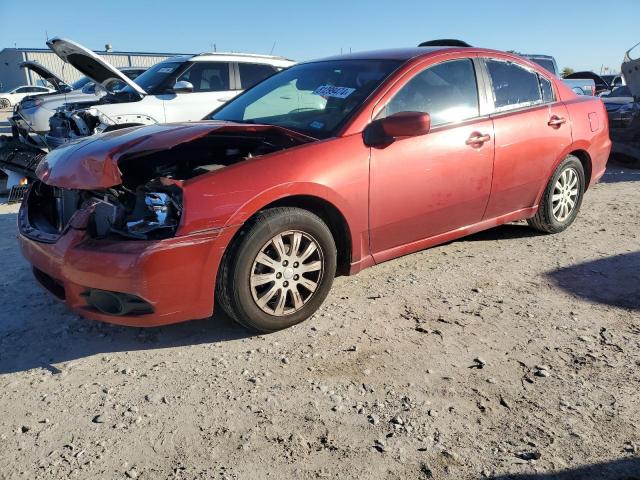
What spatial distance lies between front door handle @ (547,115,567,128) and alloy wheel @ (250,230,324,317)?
2.53 metres

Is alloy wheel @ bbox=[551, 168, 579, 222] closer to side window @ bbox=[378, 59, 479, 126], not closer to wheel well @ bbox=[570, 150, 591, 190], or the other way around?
wheel well @ bbox=[570, 150, 591, 190]

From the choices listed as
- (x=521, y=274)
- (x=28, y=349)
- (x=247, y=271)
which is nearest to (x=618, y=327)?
(x=521, y=274)

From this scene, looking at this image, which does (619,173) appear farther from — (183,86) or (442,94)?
(183,86)

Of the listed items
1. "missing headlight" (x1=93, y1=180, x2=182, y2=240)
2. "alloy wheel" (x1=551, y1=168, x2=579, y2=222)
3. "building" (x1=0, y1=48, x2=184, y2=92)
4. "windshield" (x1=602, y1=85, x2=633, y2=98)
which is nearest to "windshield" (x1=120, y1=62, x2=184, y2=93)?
"missing headlight" (x1=93, y1=180, x2=182, y2=240)

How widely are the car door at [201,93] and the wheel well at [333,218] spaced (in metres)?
4.33

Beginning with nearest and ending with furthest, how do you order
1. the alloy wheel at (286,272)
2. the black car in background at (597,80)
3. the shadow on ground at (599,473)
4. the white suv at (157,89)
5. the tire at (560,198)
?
the shadow on ground at (599,473)
the alloy wheel at (286,272)
the tire at (560,198)
the white suv at (157,89)
the black car in background at (597,80)

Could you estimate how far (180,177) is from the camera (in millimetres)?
3494

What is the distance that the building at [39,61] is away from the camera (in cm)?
4150

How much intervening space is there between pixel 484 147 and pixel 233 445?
111 inches

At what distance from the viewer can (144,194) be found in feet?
10.2

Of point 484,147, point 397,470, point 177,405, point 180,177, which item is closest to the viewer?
point 397,470

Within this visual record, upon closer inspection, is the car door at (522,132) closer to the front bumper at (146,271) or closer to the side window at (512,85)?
the side window at (512,85)

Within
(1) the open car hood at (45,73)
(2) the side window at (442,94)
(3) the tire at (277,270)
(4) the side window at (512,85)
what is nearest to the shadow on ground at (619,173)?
(4) the side window at (512,85)

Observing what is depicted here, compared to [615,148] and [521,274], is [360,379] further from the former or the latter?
[615,148]
